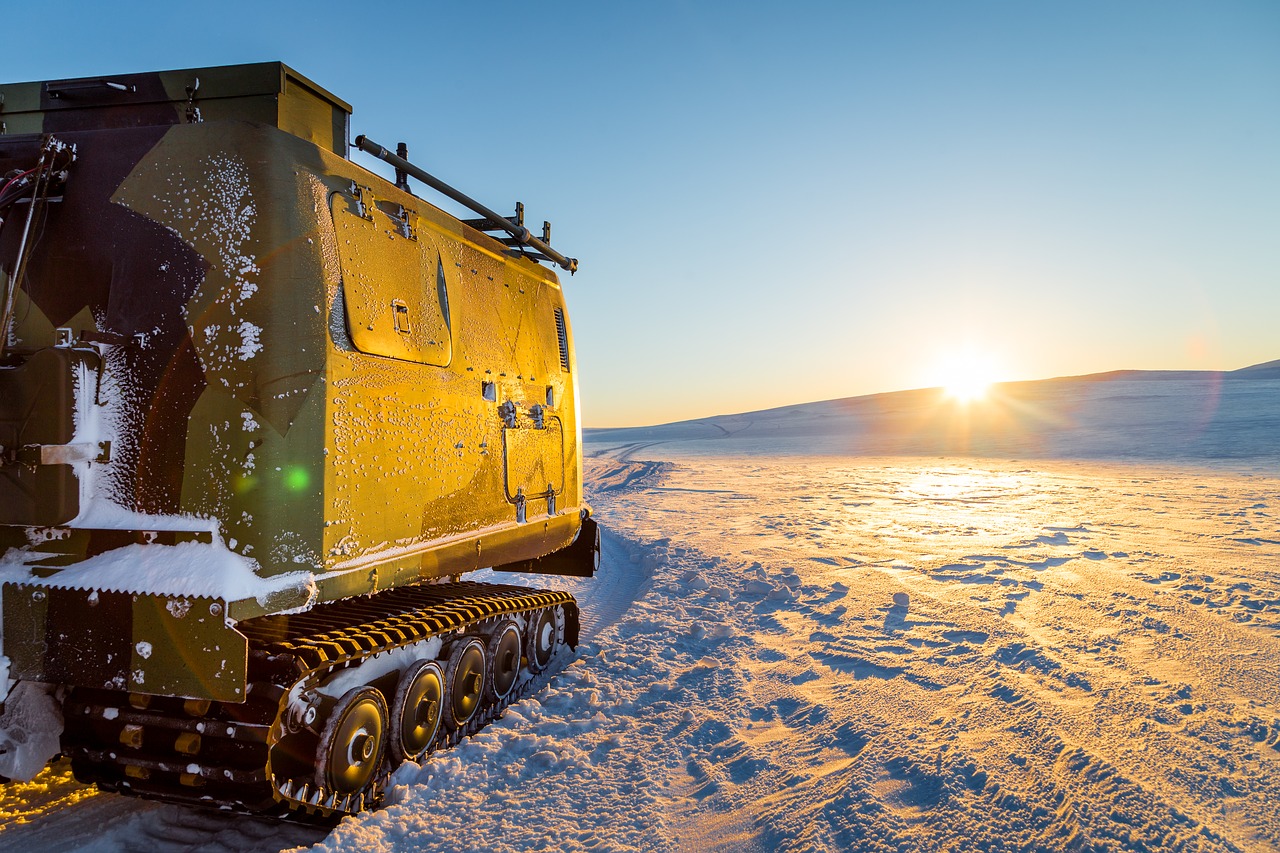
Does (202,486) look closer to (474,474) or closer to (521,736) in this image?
(474,474)

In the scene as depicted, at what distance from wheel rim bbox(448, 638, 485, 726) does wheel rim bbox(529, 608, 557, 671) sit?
2.93 ft

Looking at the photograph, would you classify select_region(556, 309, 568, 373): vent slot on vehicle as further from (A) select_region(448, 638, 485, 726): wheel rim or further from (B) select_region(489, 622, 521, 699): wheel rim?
(A) select_region(448, 638, 485, 726): wheel rim

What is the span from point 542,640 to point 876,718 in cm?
283

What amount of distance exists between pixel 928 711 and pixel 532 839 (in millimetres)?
2786

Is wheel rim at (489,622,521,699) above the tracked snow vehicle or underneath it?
underneath

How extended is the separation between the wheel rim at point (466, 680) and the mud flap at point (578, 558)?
2.52m

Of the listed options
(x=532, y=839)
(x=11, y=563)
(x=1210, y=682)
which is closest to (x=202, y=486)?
(x=11, y=563)

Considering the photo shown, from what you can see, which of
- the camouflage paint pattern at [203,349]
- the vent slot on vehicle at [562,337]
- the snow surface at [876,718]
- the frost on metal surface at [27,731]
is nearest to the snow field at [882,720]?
the snow surface at [876,718]

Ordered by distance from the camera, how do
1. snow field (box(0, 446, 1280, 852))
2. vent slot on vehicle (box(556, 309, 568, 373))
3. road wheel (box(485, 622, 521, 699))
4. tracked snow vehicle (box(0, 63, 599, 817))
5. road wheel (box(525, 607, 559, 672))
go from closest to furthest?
tracked snow vehicle (box(0, 63, 599, 817)) → snow field (box(0, 446, 1280, 852)) → road wheel (box(485, 622, 521, 699)) → road wheel (box(525, 607, 559, 672)) → vent slot on vehicle (box(556, 309, 568, 373))

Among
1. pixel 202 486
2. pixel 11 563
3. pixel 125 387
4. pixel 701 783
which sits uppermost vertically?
pixel 125 387

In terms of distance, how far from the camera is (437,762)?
4285 mm

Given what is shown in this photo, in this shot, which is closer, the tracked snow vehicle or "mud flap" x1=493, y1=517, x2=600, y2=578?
the tracked snow vehicle

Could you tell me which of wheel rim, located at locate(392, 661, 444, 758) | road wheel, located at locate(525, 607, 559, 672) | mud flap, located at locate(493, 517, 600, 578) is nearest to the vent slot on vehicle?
mud flap, located at locate(493, 517, 600, 578)

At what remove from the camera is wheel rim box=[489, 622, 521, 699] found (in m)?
5.39
